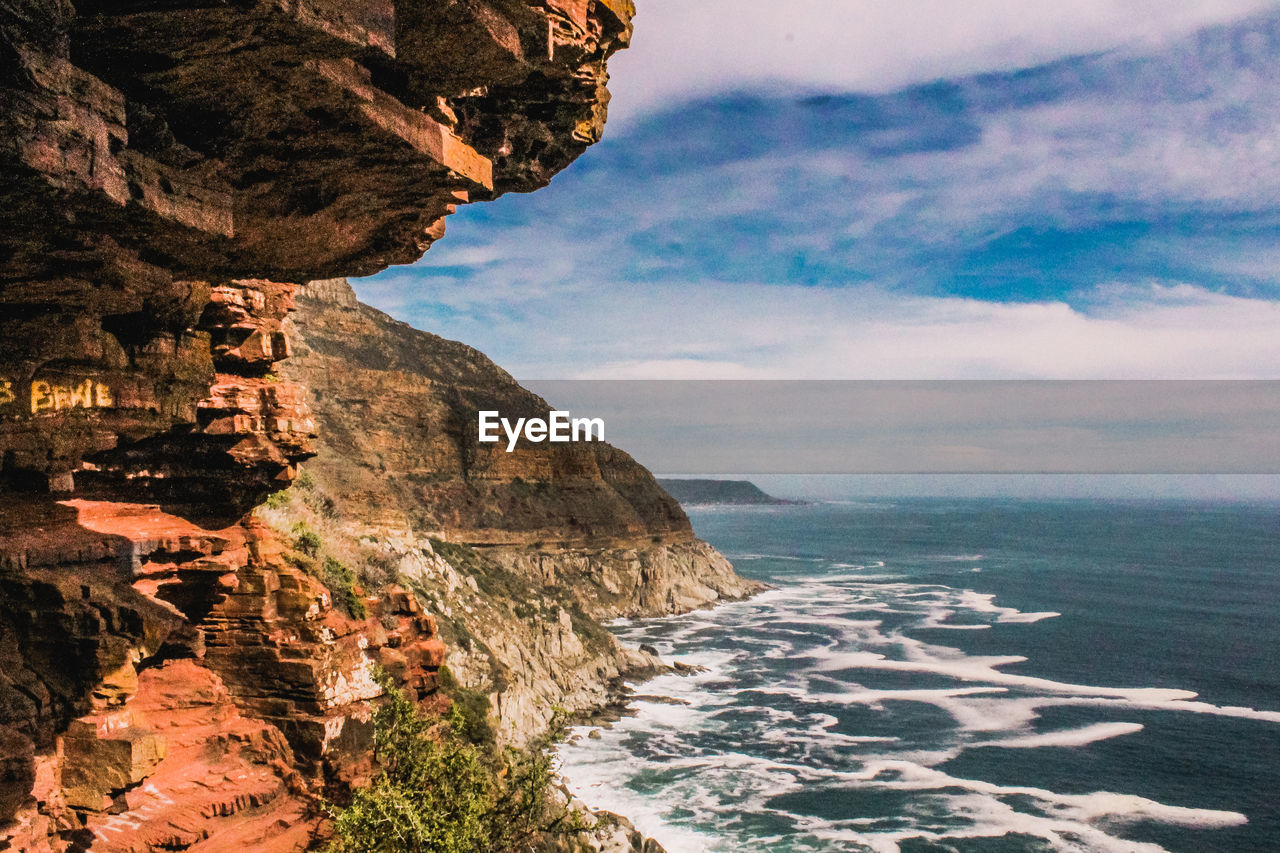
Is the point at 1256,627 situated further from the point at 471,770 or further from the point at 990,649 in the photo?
the point at 471,770

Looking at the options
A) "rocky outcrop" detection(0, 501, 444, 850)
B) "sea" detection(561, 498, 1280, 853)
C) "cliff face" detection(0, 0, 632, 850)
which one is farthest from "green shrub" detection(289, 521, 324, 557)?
"sea" detection(561, 498, 1280, 853)

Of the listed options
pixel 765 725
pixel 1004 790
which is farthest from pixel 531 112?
pixel 765 725

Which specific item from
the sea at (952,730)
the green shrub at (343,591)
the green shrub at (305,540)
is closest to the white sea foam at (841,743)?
the sea at (952,730)

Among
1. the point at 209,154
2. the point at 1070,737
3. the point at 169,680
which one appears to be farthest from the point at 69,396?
the point at 1070,737

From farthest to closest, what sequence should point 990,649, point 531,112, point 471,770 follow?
point 990,649, point 471,770, point 531,112

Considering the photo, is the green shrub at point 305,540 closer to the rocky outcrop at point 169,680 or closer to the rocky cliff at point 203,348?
the rocky cliff at point 203,348

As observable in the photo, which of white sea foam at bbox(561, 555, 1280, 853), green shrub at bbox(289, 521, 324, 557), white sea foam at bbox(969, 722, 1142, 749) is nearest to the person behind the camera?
green shrub at bbox(289, 521, 324, 557)

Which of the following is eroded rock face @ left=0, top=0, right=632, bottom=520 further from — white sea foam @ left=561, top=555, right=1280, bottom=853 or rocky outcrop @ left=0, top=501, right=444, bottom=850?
white sea foam @ left=561, top=555, right=1280, bottom=853
